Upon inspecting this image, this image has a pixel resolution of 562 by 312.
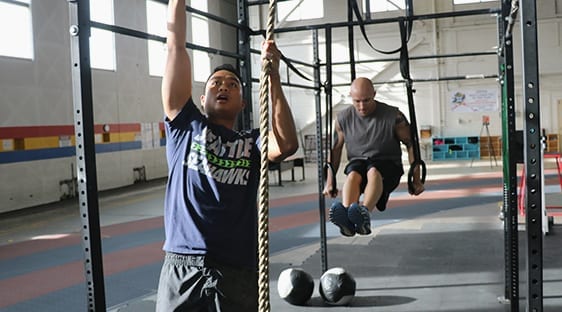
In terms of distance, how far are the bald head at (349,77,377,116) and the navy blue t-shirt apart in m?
1.87

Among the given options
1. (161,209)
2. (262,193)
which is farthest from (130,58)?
(262,193)

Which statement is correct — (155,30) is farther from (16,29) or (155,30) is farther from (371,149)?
(371,149)

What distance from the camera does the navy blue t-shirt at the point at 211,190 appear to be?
1.82 meters

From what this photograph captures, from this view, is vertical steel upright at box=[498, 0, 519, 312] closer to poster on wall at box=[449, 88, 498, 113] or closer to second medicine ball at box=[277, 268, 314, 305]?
second medicine ball at box=[277, 268, 314, 305]

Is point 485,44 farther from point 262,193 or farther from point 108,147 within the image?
point 262,193

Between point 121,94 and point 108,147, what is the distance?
113cm

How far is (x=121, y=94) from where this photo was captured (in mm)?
11078

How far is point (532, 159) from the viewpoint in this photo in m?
1.74

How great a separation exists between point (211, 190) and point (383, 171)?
207 cm

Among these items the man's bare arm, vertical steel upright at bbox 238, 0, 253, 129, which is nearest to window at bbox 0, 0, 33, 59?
vertical steel upright at bbox 238, 0, 253, 129

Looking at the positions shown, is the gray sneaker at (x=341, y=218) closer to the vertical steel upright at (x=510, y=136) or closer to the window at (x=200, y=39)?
the vertical steel upright at (x=510, y=136)

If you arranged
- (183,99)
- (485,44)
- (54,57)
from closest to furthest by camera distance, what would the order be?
(183,99), (54,57), (485,44)

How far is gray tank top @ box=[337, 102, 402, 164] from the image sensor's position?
3.76 meters

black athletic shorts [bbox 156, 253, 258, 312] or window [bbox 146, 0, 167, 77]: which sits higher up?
window [bbox 146, 0, 167, 77]
